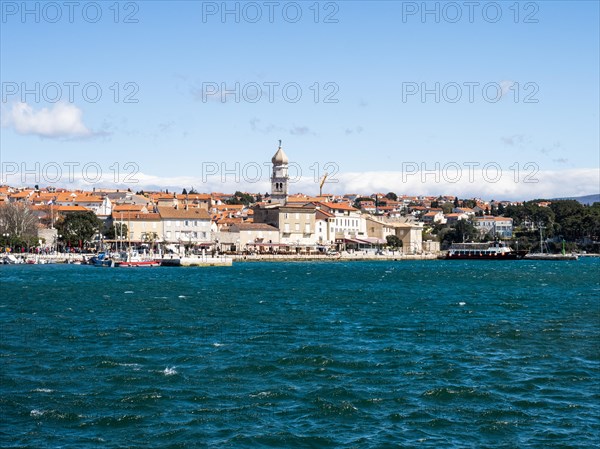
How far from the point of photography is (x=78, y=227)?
9356cm

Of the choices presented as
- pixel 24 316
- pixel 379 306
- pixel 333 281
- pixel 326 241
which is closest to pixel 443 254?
pixel 326 241

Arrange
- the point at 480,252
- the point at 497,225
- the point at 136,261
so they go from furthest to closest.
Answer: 1. the point at 497,225
2. the point at 480,252
3. the point at 136,261

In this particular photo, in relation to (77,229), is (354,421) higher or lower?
lower

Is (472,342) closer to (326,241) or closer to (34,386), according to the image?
(34,386)

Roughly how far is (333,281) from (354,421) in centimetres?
3963

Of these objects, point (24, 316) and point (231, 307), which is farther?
point (231, 307)

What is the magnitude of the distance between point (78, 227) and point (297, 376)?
7875 centimetres

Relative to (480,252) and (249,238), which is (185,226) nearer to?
(249,238)

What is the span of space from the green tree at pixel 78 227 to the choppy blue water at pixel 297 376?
200 feet

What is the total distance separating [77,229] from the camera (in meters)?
93.8

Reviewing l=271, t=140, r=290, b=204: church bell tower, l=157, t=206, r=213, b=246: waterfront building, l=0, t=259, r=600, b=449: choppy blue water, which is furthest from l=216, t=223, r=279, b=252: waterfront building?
l=0, t=259, r=600, b=449: choppy blue water

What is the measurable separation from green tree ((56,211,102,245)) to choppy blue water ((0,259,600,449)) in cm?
6091

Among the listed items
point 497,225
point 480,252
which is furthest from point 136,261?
point 497,225

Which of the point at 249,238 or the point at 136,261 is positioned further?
the point at 249,238
